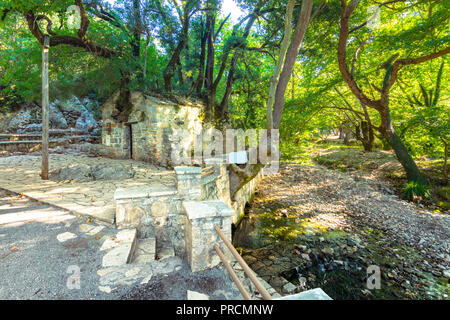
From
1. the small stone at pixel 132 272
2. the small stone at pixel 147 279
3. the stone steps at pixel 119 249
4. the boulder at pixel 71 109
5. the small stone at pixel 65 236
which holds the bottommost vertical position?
the small stone at pixel 147 279

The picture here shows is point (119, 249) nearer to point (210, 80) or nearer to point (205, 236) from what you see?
point (205, 236)

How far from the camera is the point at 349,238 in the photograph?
5160mm

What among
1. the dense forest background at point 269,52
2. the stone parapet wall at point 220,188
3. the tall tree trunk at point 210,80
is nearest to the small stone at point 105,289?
the stone parapet wall at point 220,188

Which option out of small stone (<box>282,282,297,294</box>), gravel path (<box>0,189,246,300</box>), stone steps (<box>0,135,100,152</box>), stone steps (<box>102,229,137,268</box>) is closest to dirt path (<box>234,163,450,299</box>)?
small stone (<box>282,282,297,294</box>)

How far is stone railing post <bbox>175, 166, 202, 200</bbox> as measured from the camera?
358cm

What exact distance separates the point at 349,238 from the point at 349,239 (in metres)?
0.06

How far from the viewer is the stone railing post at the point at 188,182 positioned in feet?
11.7

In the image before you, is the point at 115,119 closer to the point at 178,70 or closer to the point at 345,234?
the point at 178,70

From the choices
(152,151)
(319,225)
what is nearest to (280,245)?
(319,225)

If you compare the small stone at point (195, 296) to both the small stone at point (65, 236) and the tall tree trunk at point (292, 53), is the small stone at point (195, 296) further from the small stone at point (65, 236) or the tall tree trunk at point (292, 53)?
the tall tree trunk at point (292, 53)

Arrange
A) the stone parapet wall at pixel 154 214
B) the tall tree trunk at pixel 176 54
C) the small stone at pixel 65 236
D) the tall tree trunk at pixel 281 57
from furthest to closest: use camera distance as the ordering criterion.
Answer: the tall tree trunk at pixel 176 54 → the tall tree trunk at pixel 281 57 → the stone parapet wall at pixel 154 214 → the small stone at pixel 65 236

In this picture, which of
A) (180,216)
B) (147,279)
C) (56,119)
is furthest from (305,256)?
(56,119)

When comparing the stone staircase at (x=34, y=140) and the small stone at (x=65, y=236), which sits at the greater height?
the stone staircase at (x=34, y=140)

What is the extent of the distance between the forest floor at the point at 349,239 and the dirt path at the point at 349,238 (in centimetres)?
2
